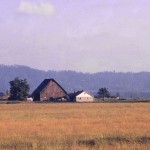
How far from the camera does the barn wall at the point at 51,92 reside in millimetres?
142750

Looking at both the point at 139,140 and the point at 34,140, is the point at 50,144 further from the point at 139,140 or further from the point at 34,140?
the point at 139,140

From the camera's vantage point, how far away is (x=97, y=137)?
1003 inches

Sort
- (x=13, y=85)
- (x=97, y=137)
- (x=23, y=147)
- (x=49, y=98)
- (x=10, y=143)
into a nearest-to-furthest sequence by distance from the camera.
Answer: (x=23, y=147)
(x=10, y=143)
(x=97, y=137)
(x=13, y=85)
(x=49, y=98)

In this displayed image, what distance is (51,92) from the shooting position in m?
144

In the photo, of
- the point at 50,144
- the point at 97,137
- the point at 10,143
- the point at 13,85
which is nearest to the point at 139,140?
the point at 97,137

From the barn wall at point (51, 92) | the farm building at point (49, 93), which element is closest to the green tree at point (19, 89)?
the farm building at point (49, 93)

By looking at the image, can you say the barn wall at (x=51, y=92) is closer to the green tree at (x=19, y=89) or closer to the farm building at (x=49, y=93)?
the farm building at (x=49, y=93)

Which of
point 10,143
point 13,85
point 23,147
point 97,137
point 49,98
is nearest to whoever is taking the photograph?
point 23,147

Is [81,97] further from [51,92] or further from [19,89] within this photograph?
[19,89]

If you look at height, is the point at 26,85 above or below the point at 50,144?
above

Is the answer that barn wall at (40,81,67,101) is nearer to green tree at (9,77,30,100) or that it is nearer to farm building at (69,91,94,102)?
farm building at (69,91,94,102)

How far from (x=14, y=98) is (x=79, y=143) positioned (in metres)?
111

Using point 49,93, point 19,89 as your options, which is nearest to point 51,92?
point 49,93

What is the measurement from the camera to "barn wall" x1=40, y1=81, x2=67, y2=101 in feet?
468
